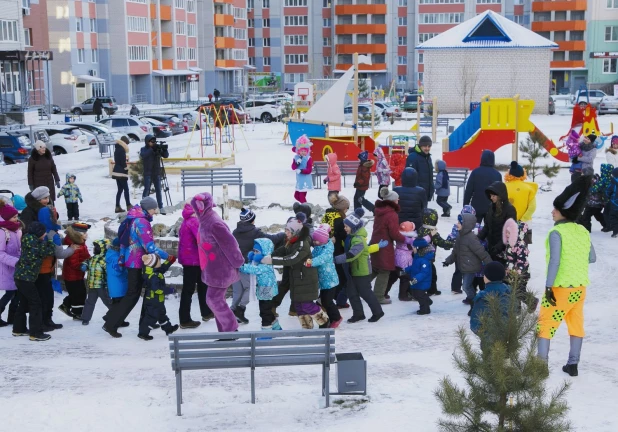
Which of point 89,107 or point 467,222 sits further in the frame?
point 89,107

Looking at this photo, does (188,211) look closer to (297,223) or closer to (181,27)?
(297,223)

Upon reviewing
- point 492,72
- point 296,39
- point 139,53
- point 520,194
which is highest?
point 296,39

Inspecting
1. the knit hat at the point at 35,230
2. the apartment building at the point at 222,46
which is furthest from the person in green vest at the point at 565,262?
the apartment building at the point at 222,46

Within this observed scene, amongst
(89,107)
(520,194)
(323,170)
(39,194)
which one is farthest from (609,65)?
(39,194)

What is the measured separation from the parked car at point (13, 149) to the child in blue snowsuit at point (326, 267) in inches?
822

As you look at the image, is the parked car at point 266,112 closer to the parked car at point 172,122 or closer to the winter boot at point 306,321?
the parked car at point 172,122

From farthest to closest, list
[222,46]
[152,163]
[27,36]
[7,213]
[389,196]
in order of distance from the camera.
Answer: [222,46] → [27,36] → [152,163] → [389,196] → [7,213]

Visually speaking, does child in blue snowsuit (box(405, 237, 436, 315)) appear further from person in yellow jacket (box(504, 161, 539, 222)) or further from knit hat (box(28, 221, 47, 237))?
knit hat (box(28, 221, 47, 237))

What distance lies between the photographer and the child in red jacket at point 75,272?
10.5 meters

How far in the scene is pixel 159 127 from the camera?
38.4 m

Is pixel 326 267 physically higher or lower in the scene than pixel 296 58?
lower

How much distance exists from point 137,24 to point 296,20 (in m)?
25.8

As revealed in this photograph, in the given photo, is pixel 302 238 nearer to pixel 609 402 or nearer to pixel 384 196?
pixel 384 196

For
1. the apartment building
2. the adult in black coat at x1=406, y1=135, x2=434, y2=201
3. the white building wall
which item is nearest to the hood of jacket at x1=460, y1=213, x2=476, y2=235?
the adult in black coat at x1=406, y1=135, x2=434, y2=201
